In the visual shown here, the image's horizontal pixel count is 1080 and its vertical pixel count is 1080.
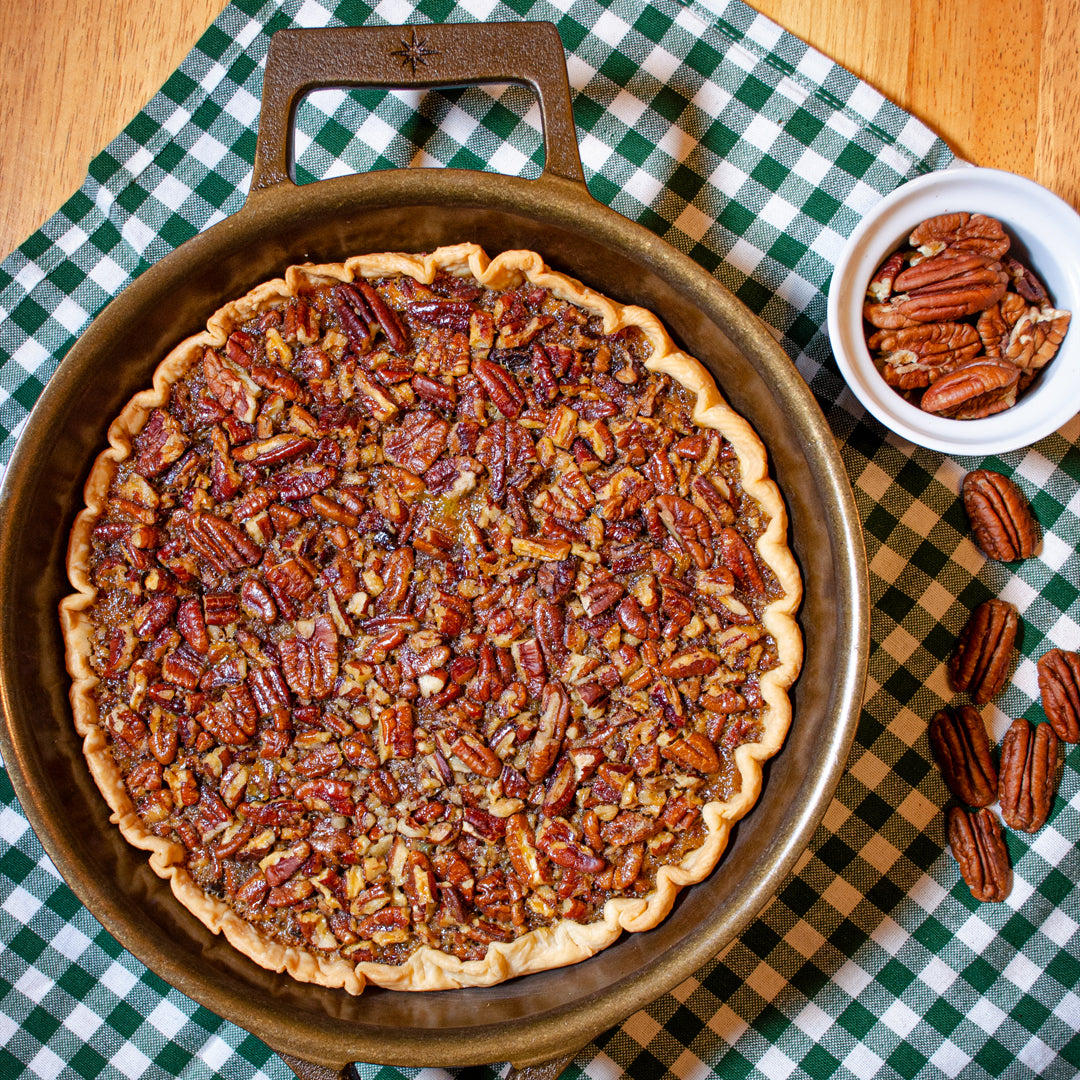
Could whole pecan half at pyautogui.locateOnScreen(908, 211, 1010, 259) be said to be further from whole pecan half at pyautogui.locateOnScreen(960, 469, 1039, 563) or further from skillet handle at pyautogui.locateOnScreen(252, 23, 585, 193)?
skillet handle at pyautogui.locateOnScreen(252, 23, 585, 193)

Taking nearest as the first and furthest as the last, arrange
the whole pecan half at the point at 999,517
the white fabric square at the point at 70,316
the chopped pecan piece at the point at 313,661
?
the chopped pecan piece at the point at 313,661
the whole pecan half at the point at 999,517
the white fabric square at the point at 70,316

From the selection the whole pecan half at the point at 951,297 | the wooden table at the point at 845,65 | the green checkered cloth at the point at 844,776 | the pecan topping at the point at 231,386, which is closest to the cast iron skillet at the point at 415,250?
the pecan topping at the point at 231,386

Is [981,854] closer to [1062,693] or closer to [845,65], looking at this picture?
[1062,693]

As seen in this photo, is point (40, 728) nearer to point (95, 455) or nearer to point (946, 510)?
point (95, 455)

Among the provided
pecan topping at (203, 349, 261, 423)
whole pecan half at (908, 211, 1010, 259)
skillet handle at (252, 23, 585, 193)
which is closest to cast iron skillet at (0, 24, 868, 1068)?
skillet handle at (252, 23, 585, 193)

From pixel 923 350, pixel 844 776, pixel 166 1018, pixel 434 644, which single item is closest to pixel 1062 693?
pixel 844 776

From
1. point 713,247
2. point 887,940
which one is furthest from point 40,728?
point 887,940

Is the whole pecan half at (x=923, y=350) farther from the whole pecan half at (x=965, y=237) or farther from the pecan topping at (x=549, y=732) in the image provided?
the pecan topping at (x=549, y=732)
